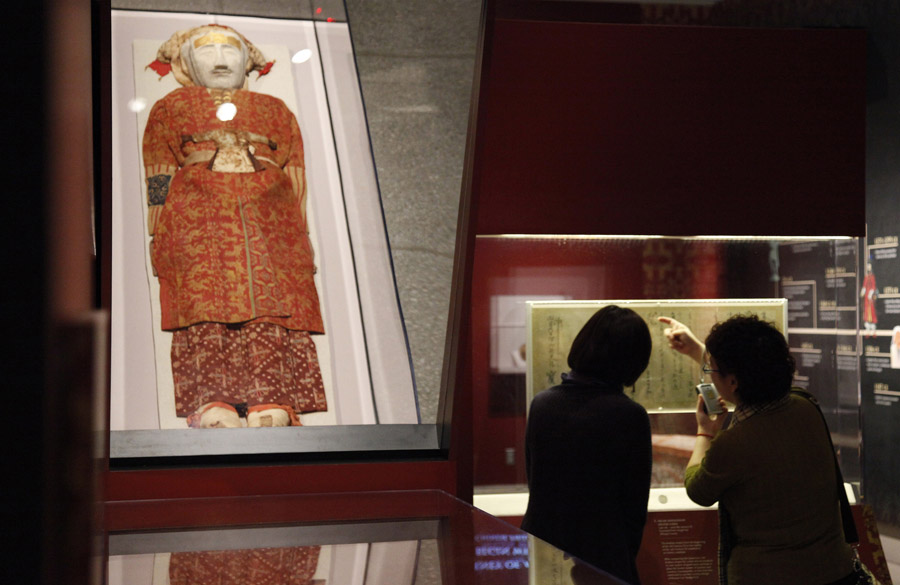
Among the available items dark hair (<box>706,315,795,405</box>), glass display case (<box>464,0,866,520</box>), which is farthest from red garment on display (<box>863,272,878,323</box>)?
dark hair (<box>706,315,795,405</box>)

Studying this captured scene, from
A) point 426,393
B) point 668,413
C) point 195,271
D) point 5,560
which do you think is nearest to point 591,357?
point 426,393

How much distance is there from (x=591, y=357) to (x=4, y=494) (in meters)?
2.12

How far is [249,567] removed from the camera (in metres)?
0.69

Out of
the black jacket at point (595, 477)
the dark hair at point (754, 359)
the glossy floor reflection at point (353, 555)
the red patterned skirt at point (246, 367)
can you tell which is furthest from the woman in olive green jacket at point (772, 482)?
the glossy floor reflection at point (353, 555)

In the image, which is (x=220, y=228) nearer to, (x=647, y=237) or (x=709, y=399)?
(x=709, y=399)

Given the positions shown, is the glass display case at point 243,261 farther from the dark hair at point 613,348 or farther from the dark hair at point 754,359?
the dark hair at point 754,359

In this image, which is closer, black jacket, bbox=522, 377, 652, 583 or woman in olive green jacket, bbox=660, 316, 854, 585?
woman in olive green jacket, bbox=660, 316, 854, 585

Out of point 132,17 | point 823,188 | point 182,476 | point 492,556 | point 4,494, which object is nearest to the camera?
point 4,494

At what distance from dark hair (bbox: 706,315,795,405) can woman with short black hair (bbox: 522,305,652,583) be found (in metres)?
0.22

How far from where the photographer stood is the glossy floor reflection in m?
0.62

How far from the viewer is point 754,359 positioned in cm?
206

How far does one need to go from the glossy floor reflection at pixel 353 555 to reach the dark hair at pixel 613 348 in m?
1.28

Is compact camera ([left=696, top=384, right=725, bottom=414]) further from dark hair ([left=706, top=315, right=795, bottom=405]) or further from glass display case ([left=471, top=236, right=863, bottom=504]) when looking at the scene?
glass display case ([left=471, top=236, right=863, bottom=504])

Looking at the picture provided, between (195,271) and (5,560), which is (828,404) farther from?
(5,560)
